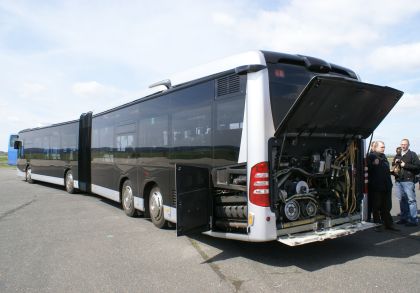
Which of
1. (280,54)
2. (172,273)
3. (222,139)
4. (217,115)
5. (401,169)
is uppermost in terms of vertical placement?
(280,54)

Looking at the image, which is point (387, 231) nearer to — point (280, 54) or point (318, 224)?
point (318, 224)

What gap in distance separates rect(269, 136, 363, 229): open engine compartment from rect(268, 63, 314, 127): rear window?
43 cm

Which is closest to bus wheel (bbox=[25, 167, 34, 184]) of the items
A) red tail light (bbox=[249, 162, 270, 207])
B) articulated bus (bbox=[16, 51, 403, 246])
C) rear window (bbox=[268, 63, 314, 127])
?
articulated bus (bbox=[16, 51, 403, 246])

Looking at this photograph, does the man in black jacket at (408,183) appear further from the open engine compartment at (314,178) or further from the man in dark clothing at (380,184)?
the open engine compartment at (314,178)

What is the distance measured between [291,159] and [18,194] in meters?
13.3

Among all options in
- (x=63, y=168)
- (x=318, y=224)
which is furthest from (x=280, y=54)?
(x=63, y=168)

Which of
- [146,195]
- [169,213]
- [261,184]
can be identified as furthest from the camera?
[146,195]

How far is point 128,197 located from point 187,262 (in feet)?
14.1

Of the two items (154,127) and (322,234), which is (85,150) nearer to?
(154,127)

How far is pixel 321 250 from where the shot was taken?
6.72 m

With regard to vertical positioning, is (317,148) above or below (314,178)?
above

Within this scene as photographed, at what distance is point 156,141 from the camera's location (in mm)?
8367

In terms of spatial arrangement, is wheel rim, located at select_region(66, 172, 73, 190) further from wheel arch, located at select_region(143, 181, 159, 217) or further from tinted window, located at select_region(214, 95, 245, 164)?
tinted window, located at select_region(214, 95, 245, 164)

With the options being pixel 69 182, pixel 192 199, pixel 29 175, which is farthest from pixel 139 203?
pixel 29 175
